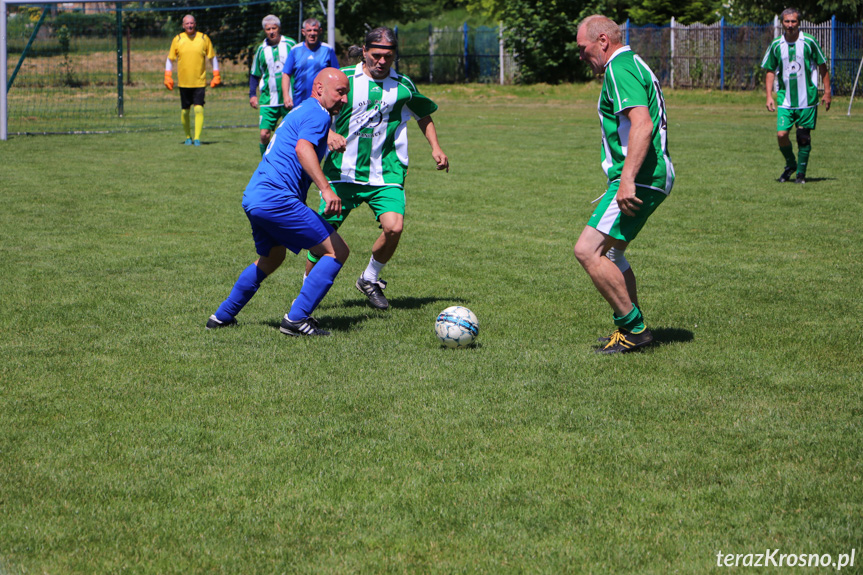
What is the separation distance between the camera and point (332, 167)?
7250 millimetres

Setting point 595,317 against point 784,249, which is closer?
point 595,317

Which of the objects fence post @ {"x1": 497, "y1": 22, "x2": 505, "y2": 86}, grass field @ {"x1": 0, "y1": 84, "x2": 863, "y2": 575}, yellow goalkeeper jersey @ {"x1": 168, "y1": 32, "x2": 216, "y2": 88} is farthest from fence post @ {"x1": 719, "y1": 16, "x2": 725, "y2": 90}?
grass field @ {"x1": 0, "y1": 84, "x2": 863, "y2": 575}

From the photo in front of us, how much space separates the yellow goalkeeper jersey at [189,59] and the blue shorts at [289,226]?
12.9m

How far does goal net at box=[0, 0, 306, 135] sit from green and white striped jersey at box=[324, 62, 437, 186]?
48.3 ft

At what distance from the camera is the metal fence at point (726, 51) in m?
31.6

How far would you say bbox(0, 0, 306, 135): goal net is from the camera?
2161 cm

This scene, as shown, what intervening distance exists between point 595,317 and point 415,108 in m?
2.16

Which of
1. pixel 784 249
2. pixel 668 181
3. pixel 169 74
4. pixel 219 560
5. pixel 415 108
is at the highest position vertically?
pixel 169 74

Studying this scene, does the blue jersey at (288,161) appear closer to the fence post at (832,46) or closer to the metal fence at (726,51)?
the metal fence at (726,51)

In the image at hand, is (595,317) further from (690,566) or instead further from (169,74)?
(169,74)

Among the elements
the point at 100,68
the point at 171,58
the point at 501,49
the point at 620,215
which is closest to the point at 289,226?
the point at 620,215

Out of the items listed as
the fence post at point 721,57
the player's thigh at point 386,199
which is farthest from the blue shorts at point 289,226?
the fence post at point 721,57

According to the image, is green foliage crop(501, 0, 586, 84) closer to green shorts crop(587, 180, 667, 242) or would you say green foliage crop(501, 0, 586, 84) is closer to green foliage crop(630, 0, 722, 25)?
green foliage crop(630, 0, 722, 25)

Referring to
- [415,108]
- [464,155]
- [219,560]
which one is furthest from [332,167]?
[464,155]
